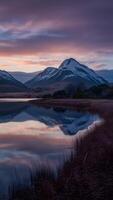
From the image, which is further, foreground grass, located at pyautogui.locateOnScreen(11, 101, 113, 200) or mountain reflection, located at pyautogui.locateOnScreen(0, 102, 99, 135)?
mountain reflection, located at pyautogui.locateOnScreen(0, 102, 99, 135)

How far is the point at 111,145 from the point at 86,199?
8502 millimetres

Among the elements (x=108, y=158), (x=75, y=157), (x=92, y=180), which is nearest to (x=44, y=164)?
(x=75, y=157)

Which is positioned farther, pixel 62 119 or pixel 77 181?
pixel 62 119

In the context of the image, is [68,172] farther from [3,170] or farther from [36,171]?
[3,170]

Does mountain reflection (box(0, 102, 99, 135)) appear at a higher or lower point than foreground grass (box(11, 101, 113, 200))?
lower

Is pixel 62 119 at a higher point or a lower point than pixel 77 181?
lower

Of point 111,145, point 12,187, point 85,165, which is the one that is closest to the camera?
point 12,187

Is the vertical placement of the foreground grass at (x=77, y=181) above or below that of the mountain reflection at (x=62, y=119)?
above

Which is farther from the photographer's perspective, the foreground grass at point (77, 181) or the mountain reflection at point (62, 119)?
the mountain reflection at point (62, 119)

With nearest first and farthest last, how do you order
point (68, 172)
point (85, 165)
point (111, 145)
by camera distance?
1. point (68, 172)
2. point (85, 165)
3. point (111, 145)

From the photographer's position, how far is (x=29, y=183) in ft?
50.7

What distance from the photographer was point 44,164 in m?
19.5

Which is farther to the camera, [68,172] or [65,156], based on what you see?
[65,156]

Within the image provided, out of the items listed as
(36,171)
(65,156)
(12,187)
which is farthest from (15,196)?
(65,156)
